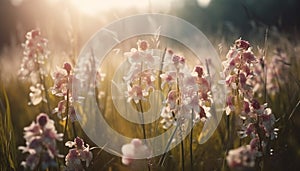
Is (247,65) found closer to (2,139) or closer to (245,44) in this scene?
(245,44)

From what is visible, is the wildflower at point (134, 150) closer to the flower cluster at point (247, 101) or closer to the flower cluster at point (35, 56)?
the flower cluster at point (247, 101)

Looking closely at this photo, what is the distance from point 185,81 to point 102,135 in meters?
1.25

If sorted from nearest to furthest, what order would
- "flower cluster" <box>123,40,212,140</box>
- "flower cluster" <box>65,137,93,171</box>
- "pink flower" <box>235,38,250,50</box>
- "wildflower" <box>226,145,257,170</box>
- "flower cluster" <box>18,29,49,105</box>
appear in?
"wildflower" <box>226,145,257,170</box> → "flower cluster" <box>65,137,93,171</box> → "flower cluster" <box>123,40,212,140</box> → "pink flower" <box>235,38,250,50</box> → "flower cluster" <box>18,29,49,105</box>

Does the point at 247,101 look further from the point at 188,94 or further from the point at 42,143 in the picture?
the point at 42,143

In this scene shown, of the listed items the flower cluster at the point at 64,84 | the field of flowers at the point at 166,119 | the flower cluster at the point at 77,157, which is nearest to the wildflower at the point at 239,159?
the field of flowers at the point at 166,119

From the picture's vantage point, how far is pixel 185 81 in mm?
2119

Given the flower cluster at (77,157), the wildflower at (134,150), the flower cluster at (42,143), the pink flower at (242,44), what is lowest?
the flower cluster at (77,157)

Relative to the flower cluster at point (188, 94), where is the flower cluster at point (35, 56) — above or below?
above

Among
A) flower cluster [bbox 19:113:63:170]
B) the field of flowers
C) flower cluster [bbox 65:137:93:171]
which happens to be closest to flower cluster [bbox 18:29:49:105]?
the field of flowers

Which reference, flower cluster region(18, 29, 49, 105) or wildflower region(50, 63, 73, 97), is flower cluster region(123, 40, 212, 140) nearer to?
wildflower region(50, 63, 73, 97)

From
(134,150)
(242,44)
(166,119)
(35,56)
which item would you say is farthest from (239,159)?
(35,56)

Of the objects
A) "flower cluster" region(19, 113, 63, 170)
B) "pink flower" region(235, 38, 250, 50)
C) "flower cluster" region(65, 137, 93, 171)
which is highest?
"pink flower" region(235, 38, 250, 50)

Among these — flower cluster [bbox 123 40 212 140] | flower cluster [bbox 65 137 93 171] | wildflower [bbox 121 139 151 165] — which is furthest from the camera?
flower cluster [bbox 123 40 212 140]

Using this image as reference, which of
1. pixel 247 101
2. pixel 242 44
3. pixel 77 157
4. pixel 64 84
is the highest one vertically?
pixel 242 44
